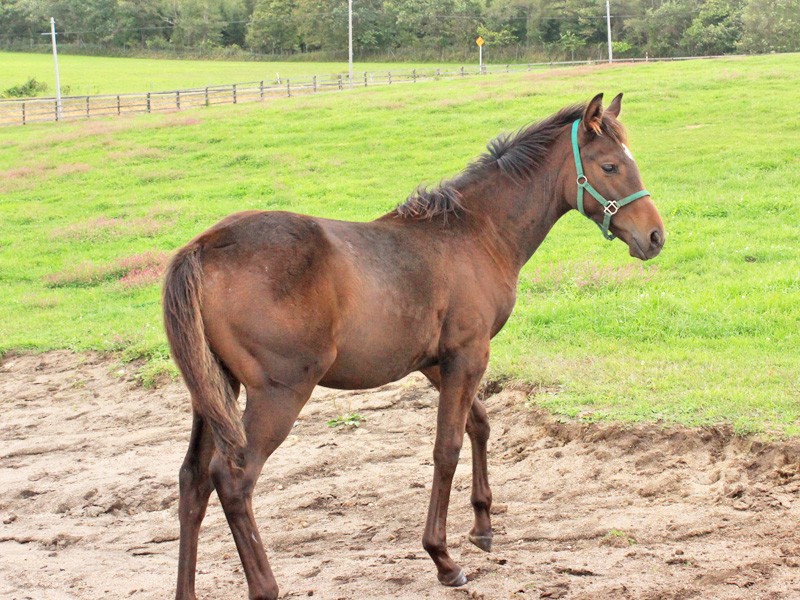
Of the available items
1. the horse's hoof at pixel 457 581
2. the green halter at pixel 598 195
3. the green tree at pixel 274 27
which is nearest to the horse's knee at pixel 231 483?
the horse's hoof at pixel 457 581

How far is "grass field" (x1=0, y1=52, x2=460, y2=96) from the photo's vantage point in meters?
65.8

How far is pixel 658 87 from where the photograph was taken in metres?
27.8

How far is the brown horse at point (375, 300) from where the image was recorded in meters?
4.46

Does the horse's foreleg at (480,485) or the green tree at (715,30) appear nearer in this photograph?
the horse's foreleg at (480,485)

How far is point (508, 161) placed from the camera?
5793 millimetres

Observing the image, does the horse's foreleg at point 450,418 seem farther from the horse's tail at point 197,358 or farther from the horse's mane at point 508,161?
the horse's tail at point 197,358

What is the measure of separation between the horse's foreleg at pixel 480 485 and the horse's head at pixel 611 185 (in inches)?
60.3

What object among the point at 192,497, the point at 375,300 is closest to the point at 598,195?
the point at 375,300

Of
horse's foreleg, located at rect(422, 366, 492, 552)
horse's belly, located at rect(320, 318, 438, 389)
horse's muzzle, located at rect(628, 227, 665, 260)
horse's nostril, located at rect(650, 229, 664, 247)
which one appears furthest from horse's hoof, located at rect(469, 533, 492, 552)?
horse's nostril, located at rect(650, 229, 664, 247)

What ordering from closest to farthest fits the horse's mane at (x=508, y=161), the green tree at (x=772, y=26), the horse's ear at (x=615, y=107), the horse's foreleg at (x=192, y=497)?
1. the horse's foreleg at (x=192, y=497)
2. the horse's mane at (x=508, y=161)
3. the horse's ear at (x=615, y=107)
4. the green tree at (x=772, y=26)

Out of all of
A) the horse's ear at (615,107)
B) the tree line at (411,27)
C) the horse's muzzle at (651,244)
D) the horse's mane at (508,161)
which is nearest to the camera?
the horse's muzzle at (651,244)

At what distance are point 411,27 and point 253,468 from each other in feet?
295

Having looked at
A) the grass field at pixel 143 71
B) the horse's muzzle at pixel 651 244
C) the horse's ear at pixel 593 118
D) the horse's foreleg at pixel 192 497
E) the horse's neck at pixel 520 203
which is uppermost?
the grass field at pixel 143 71

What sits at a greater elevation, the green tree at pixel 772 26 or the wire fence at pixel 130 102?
the green tree at pixel 772 26
